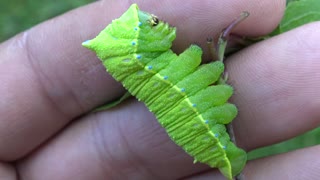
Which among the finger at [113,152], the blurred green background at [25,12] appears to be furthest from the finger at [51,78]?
the blurred green background at [25,12]

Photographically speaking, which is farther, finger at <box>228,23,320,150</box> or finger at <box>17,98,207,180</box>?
finger at <box>17,98,207,180</box>

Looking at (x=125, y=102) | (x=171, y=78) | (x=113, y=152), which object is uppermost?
(x=171, y=78)

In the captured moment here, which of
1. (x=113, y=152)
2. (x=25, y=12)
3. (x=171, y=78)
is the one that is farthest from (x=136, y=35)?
(x=25, y=12)

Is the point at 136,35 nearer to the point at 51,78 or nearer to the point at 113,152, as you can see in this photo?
the point at 51,78

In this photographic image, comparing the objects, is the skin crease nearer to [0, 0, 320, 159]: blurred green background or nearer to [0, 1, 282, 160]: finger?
[0, 1, 282, 160]: finger

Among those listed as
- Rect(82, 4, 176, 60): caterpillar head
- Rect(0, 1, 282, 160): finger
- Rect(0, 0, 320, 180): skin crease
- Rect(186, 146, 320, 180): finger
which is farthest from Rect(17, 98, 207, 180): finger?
Rect(82, 4, 176, 60): caterpillar head

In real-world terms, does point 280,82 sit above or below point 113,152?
above

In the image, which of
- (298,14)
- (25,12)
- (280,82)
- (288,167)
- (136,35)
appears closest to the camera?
(136,35)

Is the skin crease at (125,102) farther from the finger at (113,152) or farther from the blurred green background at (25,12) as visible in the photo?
the blurred green background at (25,12)
